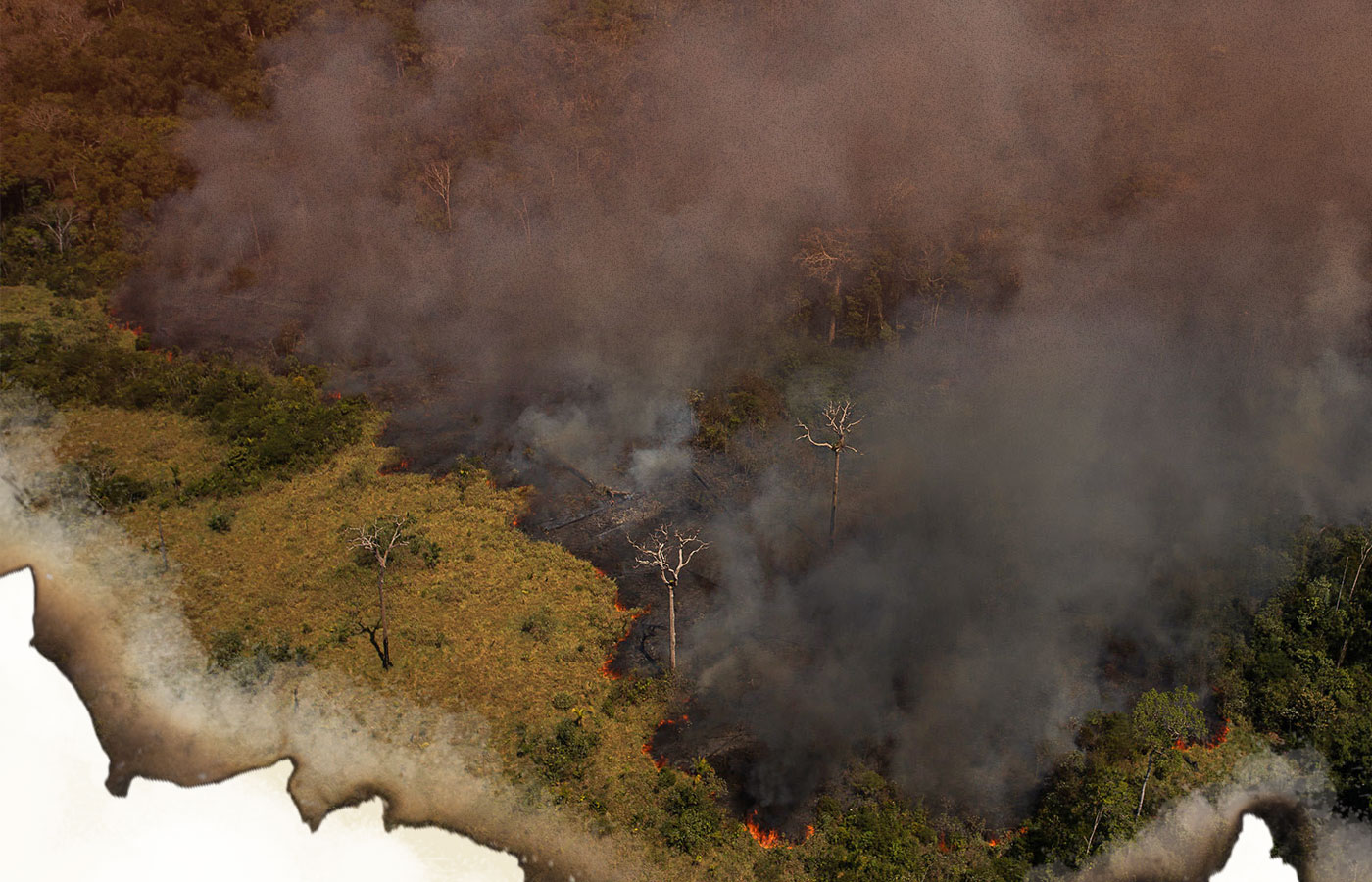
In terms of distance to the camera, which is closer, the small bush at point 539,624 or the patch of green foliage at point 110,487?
the small bush at point 539,624

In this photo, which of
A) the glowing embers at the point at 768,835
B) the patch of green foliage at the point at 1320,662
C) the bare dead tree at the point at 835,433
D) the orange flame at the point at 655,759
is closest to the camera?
the glowing embers at the point at 768,835

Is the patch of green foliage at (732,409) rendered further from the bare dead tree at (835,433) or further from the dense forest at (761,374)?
the bare dead tree at (835,433)

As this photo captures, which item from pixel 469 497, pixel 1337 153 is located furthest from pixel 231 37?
pixel 1337 153

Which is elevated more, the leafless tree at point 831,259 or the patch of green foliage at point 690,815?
the leafless tree at point 831,259

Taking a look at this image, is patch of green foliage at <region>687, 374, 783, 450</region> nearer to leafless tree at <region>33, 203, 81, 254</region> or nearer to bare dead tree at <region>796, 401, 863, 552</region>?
bare dead tree at <region>796, 401, 863, 552</region>

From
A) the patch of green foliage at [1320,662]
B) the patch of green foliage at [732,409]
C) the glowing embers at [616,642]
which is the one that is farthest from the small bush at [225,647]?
the patch of green foliage at [1320,662]

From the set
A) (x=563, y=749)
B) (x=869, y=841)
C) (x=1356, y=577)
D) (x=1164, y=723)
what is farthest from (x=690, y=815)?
(x=1356, y=577)
